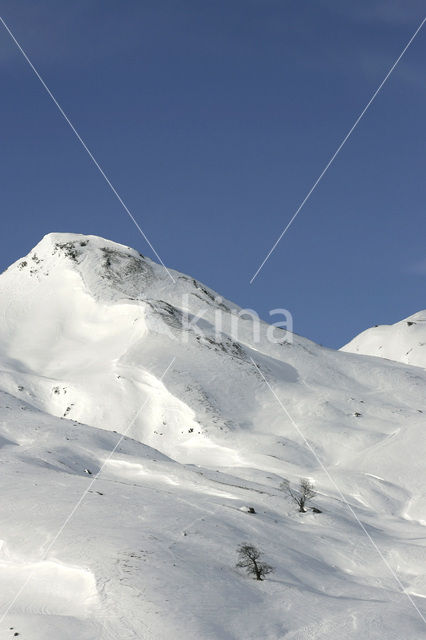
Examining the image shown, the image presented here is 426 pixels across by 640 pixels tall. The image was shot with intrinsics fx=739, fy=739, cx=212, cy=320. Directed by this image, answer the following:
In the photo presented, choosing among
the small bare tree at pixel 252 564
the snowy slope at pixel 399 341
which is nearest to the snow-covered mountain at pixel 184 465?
the small bare tree at pixel 252 564

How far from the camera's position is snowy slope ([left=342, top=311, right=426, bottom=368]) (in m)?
122

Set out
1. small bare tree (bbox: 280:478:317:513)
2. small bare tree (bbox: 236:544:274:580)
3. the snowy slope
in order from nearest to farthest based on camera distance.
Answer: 1. small bare tree (bbox: 236:544:274:580)
2. small bare tree (bbox: 280:478:317:513)
3. the snowy slope

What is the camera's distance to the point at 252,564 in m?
24.2

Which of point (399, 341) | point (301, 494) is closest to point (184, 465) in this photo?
point (301, 494)

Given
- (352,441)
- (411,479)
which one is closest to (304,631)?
(411,479)

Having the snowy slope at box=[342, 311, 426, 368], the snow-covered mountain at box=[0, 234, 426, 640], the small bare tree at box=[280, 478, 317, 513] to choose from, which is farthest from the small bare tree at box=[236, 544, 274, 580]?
the snowy slope at box=[342, 311, 426, 368]

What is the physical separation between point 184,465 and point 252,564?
21.9 metres

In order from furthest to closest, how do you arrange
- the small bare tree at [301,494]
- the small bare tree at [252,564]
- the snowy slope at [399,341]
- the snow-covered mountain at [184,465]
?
1. the snowy slope at [399,341]
2. the small bare tree at [301,494]
3. the small bare tree at [252,564]
4. the snow-covered mountain at [184,465]

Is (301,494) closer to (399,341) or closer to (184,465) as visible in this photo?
(184,465)

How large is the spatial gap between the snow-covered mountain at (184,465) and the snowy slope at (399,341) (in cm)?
3488

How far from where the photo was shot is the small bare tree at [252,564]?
23719mm

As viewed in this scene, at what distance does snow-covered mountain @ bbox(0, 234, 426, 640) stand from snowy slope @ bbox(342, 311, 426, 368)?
3488 cm

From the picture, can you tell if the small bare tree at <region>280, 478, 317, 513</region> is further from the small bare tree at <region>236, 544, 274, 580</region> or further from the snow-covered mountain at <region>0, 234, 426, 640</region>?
the small bare tree at <region>236, 544, 274, 580</region>

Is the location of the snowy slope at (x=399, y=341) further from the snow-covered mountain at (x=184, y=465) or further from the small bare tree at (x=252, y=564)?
the small bare tree at (x=252, y=564)
